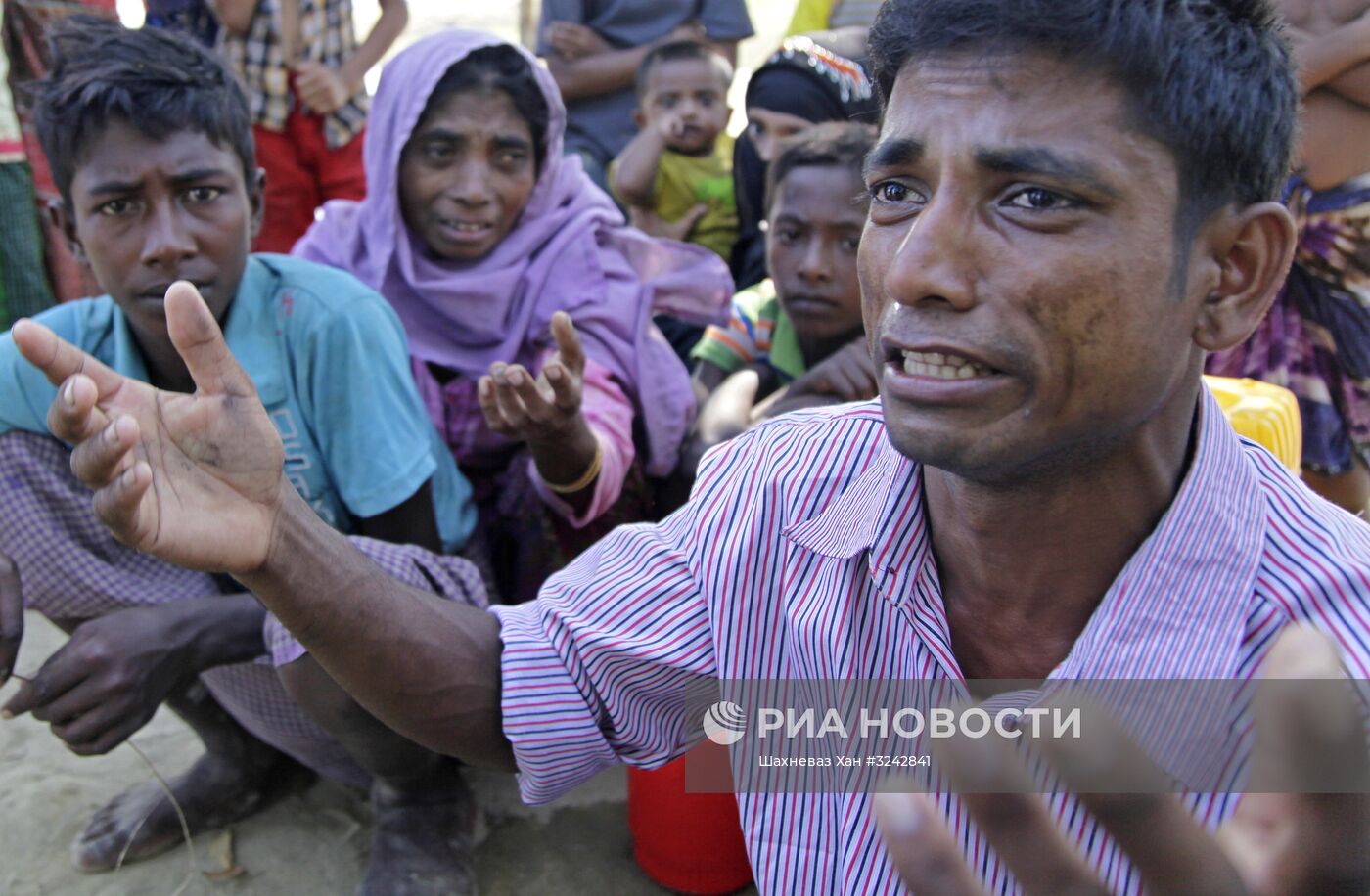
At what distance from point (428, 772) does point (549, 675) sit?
2.61ft

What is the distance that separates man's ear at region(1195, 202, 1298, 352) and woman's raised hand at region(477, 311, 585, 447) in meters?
1.26

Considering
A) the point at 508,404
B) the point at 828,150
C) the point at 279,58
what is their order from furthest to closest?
the point at 279,58 → the point at 828,150 → the point at 508,404

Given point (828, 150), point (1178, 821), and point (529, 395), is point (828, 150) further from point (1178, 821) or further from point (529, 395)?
point (1178, 821)

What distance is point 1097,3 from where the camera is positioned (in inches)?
46.2

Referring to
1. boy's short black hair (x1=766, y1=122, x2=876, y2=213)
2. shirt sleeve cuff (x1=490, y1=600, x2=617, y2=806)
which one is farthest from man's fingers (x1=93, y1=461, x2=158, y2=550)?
boy's short black hair (x1=766, y1=122, x2=876, y2=213)

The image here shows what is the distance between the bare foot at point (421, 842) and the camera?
7.02 ft

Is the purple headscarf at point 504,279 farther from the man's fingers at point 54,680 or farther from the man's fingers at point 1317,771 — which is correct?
the man's fingers at point 1317,771

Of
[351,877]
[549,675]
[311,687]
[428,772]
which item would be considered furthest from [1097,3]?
[351,877]

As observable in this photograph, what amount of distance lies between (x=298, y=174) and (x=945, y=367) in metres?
3.56

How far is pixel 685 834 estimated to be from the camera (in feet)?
7.03

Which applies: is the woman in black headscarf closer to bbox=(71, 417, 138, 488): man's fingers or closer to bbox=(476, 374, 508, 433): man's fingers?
bbox=(476, 374, 508, 433): man's fingers

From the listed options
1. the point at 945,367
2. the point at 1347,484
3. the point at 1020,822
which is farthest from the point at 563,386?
the point at 1347,484

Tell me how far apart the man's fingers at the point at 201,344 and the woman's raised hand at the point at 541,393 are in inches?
36.9

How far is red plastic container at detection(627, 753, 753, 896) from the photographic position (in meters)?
2.13
